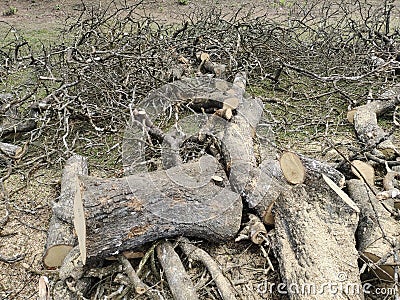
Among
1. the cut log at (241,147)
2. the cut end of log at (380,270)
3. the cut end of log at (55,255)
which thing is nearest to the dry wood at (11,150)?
the cut end of log at (55,255)

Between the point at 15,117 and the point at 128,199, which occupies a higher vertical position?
the point at 128,199

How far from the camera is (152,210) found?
97.5 inches

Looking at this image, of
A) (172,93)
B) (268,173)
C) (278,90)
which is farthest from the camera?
(278,90)

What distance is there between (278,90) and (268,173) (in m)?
2.63

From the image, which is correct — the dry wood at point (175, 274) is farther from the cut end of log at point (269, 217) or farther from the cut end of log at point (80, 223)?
the cut end of log at point (269, 217)

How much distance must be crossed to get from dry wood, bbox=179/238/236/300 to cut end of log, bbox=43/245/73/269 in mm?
704

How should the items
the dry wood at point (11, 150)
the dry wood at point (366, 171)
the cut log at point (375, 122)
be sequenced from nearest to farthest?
the dry wood at point (366, 171) → the cut log at point (375, 122) → the dry wood at point (11, 150)

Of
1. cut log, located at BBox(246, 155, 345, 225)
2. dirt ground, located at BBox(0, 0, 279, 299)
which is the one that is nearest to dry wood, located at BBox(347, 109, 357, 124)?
cut log, located at BBox(246, 155, 345, 225)

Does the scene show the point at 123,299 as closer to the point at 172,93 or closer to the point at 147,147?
the point at 147,147

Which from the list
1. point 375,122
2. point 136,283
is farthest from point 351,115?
point 136,283

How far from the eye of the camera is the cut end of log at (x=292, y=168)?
2701 mm

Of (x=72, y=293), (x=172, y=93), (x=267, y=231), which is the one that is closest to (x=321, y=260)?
(x=267, y=231)

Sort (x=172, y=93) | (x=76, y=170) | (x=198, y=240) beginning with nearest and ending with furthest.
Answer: (x=198, y=240) → (x=76, y=170) → (x=172, y=93)

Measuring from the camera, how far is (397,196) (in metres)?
2.80
